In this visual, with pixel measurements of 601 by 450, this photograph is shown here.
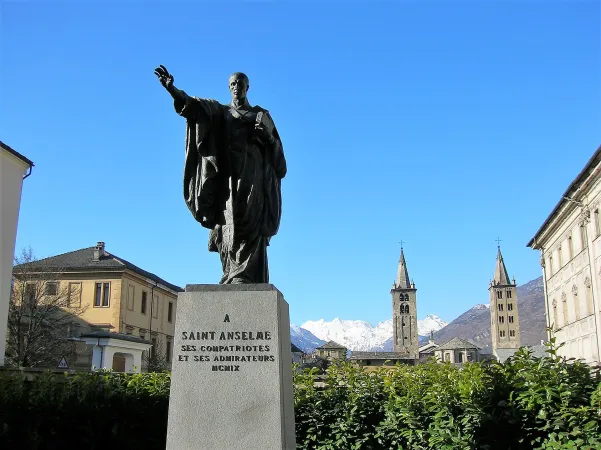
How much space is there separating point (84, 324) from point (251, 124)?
46.2m

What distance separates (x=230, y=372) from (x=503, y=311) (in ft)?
529

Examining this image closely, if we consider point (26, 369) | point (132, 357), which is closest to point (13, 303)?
point (132, 357)

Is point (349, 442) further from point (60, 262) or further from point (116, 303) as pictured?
point (60, 262)

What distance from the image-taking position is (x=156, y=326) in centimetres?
5872

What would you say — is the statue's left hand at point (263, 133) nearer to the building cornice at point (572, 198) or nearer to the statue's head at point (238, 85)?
the statue's head at point (238, 85)

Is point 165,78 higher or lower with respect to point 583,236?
lower

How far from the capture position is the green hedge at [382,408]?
25.4ft

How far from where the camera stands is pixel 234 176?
7242 mm

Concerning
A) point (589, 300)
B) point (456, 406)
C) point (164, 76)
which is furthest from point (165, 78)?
point (589, 300)

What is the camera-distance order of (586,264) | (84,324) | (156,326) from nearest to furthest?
(586,264)
(84,324)
(156,326)

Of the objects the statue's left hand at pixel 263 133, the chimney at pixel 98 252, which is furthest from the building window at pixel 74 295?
the statue's left hand at pixel 263 133

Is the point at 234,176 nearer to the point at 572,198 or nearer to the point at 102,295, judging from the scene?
the point at 572,198

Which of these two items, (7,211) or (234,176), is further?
(7,211)

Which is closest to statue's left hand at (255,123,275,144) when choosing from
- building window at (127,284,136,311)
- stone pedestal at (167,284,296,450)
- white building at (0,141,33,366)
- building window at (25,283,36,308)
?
stone pedestal at (167,284,296,450)
